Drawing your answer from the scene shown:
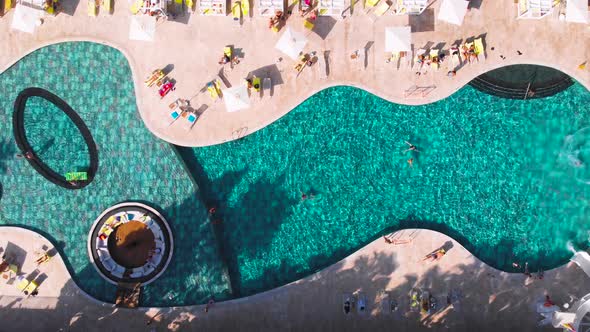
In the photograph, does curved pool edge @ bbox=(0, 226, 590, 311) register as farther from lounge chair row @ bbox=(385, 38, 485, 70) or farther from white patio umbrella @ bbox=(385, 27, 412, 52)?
white patio umbrella @ bbox=(385, 27, 412, 52)

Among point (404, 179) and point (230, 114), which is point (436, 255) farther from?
point (230, 114)

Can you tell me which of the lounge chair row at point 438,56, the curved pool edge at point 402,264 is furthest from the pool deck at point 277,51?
the curved pool edge at point 402,264

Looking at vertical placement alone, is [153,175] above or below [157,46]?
below

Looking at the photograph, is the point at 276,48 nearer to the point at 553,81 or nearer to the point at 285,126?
the point at 285,126

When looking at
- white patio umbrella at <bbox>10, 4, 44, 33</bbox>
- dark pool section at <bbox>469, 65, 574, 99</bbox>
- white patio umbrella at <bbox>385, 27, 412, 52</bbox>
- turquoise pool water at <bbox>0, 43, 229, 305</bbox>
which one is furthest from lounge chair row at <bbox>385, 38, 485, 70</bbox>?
white patio umbrella at <bbox>10, 4, 44, 33</bbox>

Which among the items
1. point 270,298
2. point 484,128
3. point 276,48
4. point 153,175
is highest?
point 276,48

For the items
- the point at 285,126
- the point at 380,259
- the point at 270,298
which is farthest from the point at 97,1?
the point at 380,259

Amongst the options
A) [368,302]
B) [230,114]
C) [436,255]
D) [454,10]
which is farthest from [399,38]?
[368,302]
